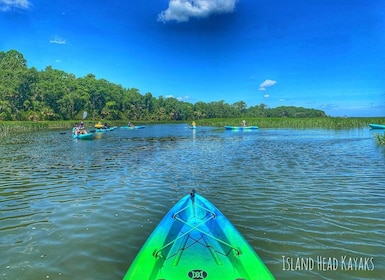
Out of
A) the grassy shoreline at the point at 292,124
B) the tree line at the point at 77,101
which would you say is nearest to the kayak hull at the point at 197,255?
the grassy shoreline at the point at 292,124

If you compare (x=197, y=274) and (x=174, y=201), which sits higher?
(x=197, y=274)

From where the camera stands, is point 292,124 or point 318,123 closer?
point 318,123

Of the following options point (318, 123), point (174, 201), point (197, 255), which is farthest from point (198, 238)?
point (318, 123)

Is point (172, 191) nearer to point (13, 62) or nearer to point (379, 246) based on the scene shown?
point (379, 246)

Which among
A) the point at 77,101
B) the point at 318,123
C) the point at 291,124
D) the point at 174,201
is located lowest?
the point at 174,201

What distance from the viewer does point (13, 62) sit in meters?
106

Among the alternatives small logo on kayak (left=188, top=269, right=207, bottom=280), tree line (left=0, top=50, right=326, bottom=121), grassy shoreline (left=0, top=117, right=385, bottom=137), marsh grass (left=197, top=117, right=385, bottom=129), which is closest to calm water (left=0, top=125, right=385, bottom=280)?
small logo on kayak (left=188, top=269, right=207, bottom=280)

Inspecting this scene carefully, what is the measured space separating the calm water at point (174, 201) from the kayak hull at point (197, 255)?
928mm

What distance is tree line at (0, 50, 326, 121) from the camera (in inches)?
3142

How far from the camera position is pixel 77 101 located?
3839 inches

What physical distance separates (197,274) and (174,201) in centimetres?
519

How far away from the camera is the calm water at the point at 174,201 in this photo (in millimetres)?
5211

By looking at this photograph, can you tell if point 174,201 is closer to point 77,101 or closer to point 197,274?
point 197,274

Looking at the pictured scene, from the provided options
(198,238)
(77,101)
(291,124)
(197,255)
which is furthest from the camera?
(77,101)
